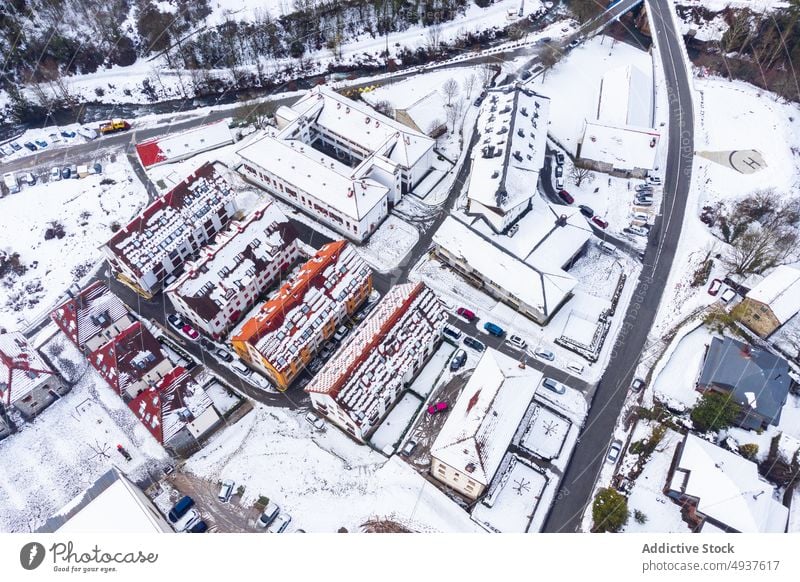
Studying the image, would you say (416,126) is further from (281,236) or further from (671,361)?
(671,361)

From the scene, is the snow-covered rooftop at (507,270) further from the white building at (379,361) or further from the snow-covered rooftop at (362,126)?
the snow-covered rooftop at (362,126)

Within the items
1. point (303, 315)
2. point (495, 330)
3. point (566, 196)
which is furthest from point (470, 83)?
point (303, 315)

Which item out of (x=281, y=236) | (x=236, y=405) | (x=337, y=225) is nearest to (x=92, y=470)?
(x=236, y=405)

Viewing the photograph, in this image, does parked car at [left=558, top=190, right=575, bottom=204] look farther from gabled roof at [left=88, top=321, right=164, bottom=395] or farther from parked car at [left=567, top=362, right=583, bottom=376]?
gabled roof at [left=88, top=321, right=164, bottom=395]

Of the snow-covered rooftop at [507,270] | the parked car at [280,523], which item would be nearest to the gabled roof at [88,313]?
the parked car at [280,523]

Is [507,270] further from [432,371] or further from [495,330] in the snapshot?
[432,371]

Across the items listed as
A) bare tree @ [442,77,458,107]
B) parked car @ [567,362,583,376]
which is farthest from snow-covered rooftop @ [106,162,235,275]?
parked car @ [567,362,583,376]

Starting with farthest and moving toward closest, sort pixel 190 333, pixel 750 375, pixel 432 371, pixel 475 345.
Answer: pixel 190 333, pixel 475 345, pixel 432 371, pixel 750 375
